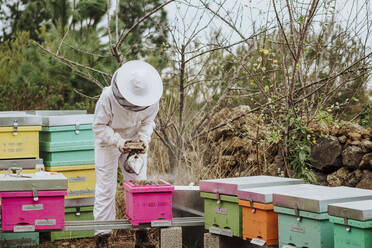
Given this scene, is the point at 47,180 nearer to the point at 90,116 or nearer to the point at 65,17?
the point at 90,116

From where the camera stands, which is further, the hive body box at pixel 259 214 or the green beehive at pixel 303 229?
the hive body box at pixel 259 214

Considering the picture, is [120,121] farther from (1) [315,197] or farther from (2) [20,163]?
(1) [315,197]

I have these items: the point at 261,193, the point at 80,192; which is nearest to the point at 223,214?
A: the point at 261,193

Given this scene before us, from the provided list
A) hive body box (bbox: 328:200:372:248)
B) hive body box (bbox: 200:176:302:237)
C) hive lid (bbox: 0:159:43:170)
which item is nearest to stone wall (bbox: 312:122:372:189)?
hive body box (bbox: 200:176:302:237)

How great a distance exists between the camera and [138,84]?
4555 millimetres

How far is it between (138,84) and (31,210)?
4.70ft

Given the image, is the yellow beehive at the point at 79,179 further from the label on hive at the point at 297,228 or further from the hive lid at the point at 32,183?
the label on hive at the point at 297,228

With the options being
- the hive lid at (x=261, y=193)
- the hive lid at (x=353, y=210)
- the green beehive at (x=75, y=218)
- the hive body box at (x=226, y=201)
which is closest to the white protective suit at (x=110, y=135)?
the hive body box at (x=226, y=201)

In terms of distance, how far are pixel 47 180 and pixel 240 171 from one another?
3217mm

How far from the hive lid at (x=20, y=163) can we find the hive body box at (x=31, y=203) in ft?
3.55

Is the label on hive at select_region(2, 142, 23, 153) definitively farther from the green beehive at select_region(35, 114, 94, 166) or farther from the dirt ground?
the dirt ground

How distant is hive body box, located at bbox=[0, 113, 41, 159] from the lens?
17.8ft

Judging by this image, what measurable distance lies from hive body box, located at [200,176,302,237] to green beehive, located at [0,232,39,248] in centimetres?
212

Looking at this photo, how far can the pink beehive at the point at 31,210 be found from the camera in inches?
166
